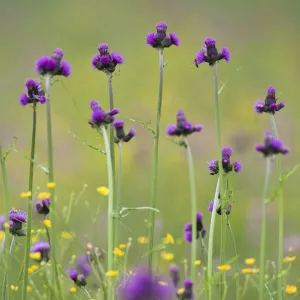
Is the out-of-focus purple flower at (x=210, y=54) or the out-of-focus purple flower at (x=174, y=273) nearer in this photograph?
the out-of-focus purple flower at (x=174, y=273)

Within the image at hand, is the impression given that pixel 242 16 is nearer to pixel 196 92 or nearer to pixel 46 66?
pixel 196 92

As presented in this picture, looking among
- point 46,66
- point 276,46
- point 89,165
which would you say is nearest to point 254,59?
point 276,46

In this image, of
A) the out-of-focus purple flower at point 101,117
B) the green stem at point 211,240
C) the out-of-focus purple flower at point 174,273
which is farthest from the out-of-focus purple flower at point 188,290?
the out-of-focus purple flower at point 101,117

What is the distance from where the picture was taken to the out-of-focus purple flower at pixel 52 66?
1.56 metres

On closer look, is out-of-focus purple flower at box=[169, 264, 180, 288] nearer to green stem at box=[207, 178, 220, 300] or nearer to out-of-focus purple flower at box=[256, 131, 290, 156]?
green stem at box=[207, 178, 220, 300]

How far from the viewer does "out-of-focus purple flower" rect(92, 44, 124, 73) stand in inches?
70.8

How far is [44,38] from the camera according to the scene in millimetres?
4922

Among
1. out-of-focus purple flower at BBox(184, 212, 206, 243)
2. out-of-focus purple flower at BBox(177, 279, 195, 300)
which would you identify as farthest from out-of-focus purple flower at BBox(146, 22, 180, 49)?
out-of-focus purple flower at BBox(177, 279, 195, 300)

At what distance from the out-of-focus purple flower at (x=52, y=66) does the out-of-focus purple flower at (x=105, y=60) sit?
0.22 meters

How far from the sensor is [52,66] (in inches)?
61.5

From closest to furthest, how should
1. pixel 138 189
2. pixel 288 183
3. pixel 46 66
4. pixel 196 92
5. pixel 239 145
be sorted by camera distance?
pixel 46 66 → pixel 239 145 → pixel 138 189 → pixel 288 183 → pixel 196 92

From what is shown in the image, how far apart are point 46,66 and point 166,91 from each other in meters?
2.96

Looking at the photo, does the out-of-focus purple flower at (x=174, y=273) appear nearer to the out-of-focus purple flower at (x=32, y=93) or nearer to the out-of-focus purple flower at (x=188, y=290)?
the out-of-focus purple flower at (x=188, y=290)

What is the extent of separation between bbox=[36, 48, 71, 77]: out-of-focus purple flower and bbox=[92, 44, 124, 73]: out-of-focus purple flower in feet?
0.72
